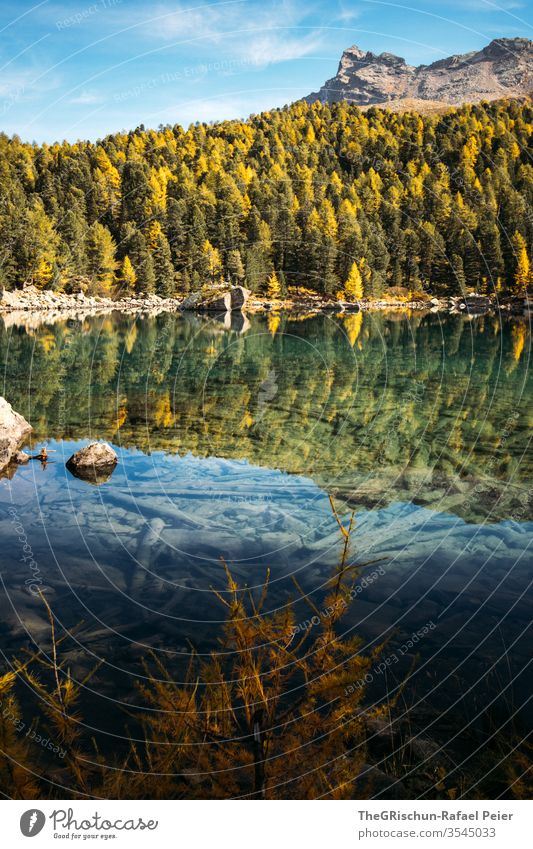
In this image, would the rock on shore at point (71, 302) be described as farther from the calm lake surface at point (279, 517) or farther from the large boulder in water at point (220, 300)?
the calm lake surface at point (279, 517)

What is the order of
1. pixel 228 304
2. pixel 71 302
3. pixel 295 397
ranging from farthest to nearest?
pixel 228 304 < pixel 71 302 < pixel 295 397

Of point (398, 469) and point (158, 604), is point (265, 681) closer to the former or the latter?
point (158, 604)

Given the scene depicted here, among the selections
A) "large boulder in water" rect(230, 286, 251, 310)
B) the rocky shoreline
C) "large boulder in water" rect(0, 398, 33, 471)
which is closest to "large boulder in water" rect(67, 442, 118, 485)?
"large boulder in water" rect(0, 398, 33, 471)

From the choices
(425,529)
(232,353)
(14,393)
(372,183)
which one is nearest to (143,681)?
(425,529)

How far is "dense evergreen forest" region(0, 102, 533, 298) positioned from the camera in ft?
299

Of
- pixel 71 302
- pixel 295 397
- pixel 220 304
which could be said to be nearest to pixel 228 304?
pixel 220 304

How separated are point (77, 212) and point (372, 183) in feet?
235

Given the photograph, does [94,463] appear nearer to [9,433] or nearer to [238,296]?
[9,433]

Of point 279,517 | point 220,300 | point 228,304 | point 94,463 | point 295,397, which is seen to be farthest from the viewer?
point 228,304

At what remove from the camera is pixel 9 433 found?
18938 mm

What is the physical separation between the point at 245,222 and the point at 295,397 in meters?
81.8

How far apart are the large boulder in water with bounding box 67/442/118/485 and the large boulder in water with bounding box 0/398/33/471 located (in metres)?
2.07

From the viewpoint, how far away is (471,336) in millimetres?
59375

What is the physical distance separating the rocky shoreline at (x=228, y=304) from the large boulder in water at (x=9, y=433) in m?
72.7
